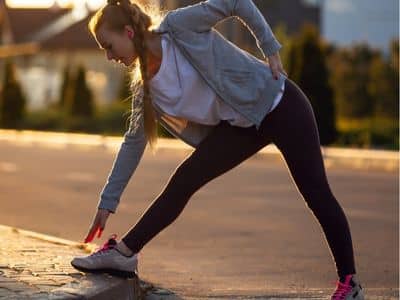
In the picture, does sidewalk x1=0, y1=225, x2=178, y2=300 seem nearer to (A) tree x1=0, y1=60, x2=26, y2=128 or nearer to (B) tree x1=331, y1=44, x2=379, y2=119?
(B) tree x1=331, y1=44, x2=379, y2=119

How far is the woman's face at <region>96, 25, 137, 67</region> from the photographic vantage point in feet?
19.1

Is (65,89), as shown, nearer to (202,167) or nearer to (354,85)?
(354,85)

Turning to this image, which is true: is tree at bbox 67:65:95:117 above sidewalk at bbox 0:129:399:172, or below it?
below

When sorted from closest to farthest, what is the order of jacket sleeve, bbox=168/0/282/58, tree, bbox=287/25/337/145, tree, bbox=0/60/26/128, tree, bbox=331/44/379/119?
jacket sleeve, bbox=168/0/282/58 → tree, bbox=287/25/337/145 → tree, bbox=331/44/379/119 → tree, bbox=0/60/26/128

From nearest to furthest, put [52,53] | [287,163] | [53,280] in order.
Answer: [287,163], [53,280], [52,53]

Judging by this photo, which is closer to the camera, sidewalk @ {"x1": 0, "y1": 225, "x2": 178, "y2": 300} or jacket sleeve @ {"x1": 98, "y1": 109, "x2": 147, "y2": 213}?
sidewalk @ {"x1": 0, "y1": 225, "x2": 178, "y2": 300}

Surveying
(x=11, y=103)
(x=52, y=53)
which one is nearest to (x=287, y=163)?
(x=11, y=103)

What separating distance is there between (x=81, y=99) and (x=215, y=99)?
3231 centimetres

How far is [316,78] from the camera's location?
88.1 ft

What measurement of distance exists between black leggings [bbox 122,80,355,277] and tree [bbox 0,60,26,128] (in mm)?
34596

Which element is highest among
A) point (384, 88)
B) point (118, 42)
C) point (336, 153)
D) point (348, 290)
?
point (118, 42)

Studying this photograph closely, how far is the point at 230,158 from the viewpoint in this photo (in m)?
6.00

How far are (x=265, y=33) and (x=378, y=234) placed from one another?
4728mm

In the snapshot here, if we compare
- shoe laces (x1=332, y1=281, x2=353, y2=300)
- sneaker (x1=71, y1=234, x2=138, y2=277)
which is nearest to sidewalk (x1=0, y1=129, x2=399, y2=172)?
sneaker (x1=71, y1=234, x2=138, y2=277)
